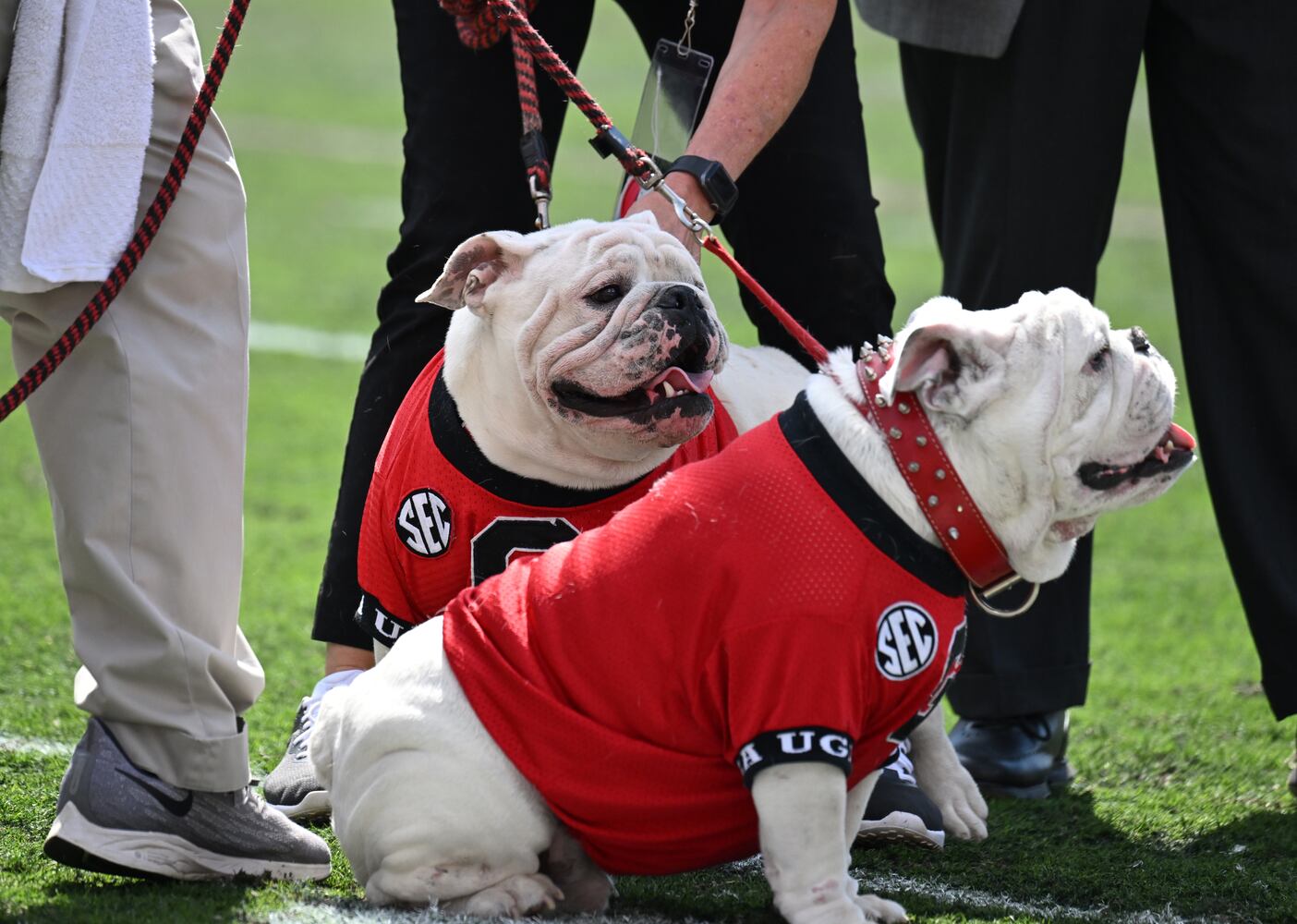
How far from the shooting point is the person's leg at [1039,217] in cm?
375

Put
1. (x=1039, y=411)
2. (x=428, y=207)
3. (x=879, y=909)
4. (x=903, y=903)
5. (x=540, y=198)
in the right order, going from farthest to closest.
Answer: (x=428, y=207) < (x=540, y=198) < (x=903, y=903) < (x=879, y=909) < (x=1039, y=411)

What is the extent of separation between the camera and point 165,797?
2.70m

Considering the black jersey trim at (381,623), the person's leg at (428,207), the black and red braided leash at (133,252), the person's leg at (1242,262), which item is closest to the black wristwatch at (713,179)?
the person's leg at (428,207)

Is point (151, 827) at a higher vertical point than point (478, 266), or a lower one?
lower

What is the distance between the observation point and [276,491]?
20.6 feet

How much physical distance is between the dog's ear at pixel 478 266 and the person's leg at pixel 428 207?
435mm

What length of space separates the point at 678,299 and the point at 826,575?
2.89ft

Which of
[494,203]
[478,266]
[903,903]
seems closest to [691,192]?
[478,266]

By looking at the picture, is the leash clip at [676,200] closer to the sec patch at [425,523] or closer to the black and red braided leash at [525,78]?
the black and red braided leash at [525,78]

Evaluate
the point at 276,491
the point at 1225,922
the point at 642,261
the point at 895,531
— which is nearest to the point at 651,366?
the point at 642,261

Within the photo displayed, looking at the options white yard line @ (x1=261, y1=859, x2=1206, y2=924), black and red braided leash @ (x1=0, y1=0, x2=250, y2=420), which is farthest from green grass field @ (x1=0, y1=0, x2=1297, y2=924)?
black and red braided leash @ (x1=0, y1=0, x2=250, y2=420)

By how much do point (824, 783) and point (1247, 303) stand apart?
191 cm

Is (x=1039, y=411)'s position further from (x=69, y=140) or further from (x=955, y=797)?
(x=69, y=140)

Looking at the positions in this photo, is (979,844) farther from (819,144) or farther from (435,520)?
(819,144)
